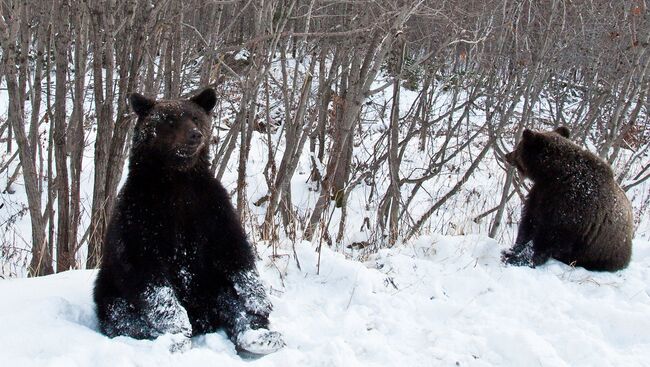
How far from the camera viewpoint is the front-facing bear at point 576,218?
4.88 metres

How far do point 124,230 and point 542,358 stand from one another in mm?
2401

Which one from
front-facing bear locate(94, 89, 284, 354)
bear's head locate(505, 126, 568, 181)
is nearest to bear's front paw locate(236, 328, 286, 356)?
front-facing bear locate(94, 89, 284, 354)

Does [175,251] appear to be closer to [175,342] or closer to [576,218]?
[175,342]

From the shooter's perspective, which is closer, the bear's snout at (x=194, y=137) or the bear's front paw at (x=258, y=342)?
the bear's front paw at (x=258, y=342)

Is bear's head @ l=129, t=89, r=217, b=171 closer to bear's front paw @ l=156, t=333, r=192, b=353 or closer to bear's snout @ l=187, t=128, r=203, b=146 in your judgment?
bear's snout @ l=187, t=128, r=203, b=146

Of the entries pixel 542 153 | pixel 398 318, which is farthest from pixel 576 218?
pixel 398 318

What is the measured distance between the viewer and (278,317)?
3463mm

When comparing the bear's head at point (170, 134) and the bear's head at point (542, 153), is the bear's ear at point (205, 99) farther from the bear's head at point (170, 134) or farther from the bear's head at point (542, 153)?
the bear's head at point (542, 153)

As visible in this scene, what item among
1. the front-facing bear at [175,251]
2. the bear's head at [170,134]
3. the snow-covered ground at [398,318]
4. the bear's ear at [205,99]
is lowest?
the snow-covered ground at [398,318]

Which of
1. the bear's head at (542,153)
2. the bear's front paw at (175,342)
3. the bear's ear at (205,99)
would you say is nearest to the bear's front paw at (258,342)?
the bear's front paw at (175,342)

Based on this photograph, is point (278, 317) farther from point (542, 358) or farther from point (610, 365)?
point (610, 365)

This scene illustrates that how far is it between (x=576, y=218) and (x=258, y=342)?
3.31 m

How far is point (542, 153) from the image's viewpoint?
526 cm

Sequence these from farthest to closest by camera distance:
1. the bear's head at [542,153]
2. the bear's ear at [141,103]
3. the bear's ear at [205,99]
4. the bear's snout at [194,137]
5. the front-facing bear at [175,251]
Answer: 1. the bear's head at [542,153]
2. the bear's ear at [205,99]
3. the bear's ear at [141,103]
4. the bear's snout at [194,137]
5. the front-facing bear at [175,251]
